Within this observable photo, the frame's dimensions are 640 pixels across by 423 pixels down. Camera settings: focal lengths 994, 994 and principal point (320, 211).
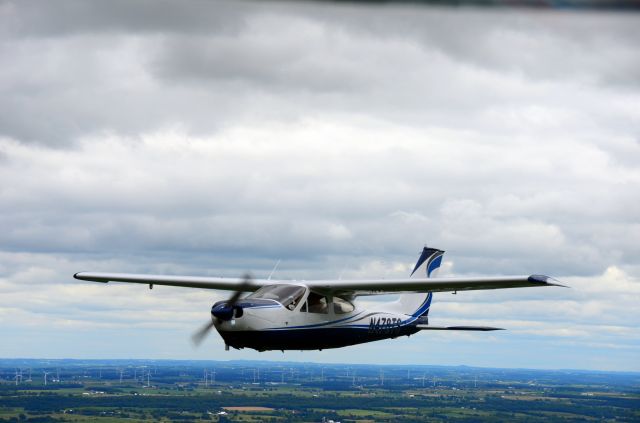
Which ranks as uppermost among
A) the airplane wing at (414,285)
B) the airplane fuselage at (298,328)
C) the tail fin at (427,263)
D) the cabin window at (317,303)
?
the tail fin at (427,263)

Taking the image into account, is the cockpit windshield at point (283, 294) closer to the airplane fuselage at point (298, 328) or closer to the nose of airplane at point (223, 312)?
the airplane fuselage at point (298, 328)

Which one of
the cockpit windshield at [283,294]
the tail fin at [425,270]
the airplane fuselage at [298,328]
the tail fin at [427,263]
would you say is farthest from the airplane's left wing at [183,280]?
the tail fin at [427,263]

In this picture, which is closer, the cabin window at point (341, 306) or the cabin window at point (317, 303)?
the cabin window at point (317, 303)

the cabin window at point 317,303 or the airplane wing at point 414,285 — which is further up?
the airplane wing at point 414,285

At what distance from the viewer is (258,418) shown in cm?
14312

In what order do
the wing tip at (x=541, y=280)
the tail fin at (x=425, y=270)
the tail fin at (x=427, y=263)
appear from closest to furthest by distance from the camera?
the wing tip at (x=541, y=280)
the tail fin at (x=425, y=270)
the tail fin at (x=427, y=263)

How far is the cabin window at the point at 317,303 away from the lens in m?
31.5

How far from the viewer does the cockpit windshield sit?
2981cm

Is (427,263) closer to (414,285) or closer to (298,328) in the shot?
(414,285)

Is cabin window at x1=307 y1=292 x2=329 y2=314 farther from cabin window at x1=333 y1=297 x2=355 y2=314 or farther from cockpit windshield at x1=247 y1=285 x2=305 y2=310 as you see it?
cockpit windshield at x1=247 y1=285 x2=305 y2=310

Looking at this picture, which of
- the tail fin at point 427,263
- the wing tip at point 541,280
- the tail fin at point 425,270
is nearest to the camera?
the wing tip at point 541,280

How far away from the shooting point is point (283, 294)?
30.3 m

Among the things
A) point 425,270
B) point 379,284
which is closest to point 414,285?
point 379,284

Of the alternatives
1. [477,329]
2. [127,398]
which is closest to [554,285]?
[477,329]
